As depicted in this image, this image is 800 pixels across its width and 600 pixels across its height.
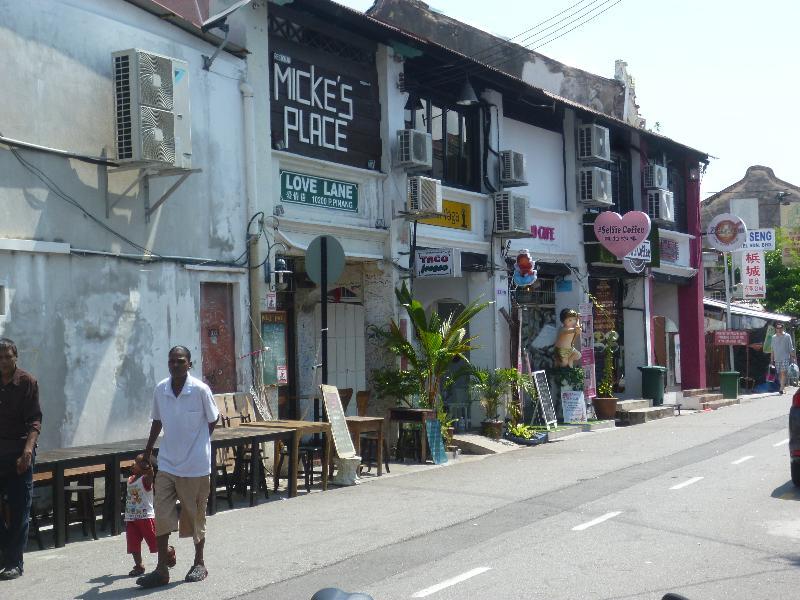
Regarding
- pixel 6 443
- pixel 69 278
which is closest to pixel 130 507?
pixel 6 443

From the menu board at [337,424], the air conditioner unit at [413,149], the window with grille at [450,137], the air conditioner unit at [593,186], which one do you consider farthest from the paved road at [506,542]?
the air conditioner unit at [593,186]

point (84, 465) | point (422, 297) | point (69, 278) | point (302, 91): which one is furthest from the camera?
point (422, 297)

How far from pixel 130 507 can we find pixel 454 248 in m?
11.8

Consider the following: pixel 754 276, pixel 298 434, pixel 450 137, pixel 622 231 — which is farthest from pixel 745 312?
pixel 298 434

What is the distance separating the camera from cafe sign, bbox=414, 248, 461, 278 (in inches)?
707

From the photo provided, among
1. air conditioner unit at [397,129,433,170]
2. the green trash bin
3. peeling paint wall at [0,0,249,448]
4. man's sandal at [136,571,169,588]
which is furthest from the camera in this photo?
the green trash bin

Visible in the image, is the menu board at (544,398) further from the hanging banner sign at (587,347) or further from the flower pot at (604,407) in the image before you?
the flower pot at (604,407)

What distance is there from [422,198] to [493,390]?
12.2ft

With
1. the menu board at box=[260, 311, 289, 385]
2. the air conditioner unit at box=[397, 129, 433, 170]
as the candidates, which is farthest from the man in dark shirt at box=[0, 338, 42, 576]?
the air conditioner unit at box=[397, 129, 433, 170]

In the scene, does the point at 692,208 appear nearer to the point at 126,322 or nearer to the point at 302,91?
the point at 302,91

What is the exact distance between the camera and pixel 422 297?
68.9 ft

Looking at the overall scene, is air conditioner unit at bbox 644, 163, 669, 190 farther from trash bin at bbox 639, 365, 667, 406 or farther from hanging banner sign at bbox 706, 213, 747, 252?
trash bin at bbox 639, 365, 667, 406

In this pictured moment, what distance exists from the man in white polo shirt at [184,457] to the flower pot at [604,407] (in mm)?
16049

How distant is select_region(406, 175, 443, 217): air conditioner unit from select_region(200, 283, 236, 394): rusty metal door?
424 cm
